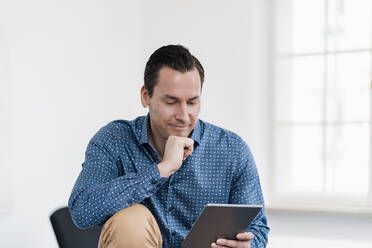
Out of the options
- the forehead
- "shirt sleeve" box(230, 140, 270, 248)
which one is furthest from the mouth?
"shirt sleeve" box(230, 140, 270, 248)

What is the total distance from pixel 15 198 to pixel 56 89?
0.54 m

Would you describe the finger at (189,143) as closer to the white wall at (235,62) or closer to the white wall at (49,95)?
the white wall at (49,95)

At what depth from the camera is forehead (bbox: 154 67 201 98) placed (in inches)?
52.3

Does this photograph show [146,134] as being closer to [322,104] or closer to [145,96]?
[145,96]

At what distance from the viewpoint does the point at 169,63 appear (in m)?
1.38

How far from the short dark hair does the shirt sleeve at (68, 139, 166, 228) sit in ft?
1.08

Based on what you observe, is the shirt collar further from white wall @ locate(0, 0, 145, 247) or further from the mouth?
white wall @ locate(0, 0, 145, 247)

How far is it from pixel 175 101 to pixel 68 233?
656 mm

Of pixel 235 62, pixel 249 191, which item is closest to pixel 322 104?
pixel 235 62

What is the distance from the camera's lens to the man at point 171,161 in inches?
49.4

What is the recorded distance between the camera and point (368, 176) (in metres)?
2.31

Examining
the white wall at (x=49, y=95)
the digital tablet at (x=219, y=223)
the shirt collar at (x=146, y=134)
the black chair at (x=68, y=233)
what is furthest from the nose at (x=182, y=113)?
the white wall at (x=49, y=95)

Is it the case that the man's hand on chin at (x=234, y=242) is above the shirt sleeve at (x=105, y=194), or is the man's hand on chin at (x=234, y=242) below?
below

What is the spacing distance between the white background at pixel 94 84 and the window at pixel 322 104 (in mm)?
102
